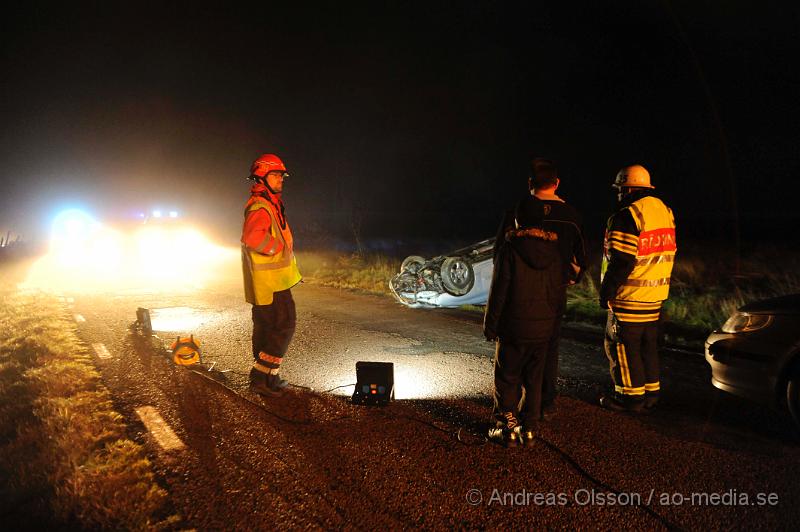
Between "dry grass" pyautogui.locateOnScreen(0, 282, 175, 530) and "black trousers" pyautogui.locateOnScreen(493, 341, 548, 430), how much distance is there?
2196mm

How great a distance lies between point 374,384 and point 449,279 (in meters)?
4.69

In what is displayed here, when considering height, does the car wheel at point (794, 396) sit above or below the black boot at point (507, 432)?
above

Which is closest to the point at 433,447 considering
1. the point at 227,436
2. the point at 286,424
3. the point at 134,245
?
the point at 286,424

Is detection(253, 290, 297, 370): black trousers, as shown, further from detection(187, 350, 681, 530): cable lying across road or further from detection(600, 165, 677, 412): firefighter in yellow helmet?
detection(600, 165, 677, 412): firefighter in yellow helmet

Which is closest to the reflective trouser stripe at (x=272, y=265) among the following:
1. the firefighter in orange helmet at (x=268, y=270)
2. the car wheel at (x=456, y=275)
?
the firefighter in orange helmet at (x=268, y=270)

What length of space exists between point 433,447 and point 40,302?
934 cm

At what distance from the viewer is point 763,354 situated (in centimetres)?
370

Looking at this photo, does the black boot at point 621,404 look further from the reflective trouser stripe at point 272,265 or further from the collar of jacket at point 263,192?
the collar of jacket at point 263,192

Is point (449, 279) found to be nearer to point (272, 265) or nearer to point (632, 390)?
point (272, 265)

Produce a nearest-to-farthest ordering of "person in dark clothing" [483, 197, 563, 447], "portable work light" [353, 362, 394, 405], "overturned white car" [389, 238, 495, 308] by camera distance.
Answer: "person in dark clothing" [483, 197, 563, 447] < "portable work light" [353, 362, 394, 405] < "overturned white car" [389, 238, 495, 308]

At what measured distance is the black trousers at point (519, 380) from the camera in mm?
3566

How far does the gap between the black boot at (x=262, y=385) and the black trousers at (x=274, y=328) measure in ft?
0.30

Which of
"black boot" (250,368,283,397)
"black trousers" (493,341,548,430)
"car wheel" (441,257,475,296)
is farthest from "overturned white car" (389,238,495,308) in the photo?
"black trousers" (493,341,548,430)

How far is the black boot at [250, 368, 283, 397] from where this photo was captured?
15.0 ft
